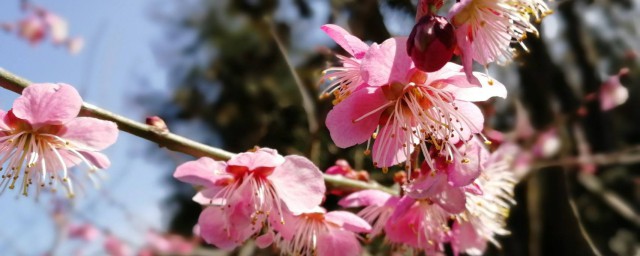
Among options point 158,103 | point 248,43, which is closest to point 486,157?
point 248,43

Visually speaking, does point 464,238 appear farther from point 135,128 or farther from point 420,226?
point 135,128

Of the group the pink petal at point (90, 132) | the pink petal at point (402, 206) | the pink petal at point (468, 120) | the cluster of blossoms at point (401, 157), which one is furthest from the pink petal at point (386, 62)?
the pink petal at point (90, 132)

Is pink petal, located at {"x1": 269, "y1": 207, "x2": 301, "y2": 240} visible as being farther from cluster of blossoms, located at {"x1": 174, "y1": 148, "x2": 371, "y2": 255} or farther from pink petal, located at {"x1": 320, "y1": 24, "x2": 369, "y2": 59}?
pink petal, located at {"x1": 320, "y1": 24, "x2": 369, "y2": 59}

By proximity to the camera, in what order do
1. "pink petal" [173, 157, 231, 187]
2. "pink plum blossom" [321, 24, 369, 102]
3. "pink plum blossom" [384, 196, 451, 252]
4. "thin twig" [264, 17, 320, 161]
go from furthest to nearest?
"thin twig" [264, 17, 320, 161]
"pink plum blossom" [384, 196, 451, 252]
"pink petal" [173, 157, 231, 187]
"pink plum blossom" [321, 24, 369, 102]

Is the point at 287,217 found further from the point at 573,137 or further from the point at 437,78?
the point at 573,137

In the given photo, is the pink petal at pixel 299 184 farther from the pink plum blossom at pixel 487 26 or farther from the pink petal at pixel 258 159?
the pink plum blossom at pixel 487 26

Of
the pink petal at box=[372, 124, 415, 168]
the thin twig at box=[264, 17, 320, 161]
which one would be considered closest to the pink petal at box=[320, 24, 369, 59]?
the pink petal at box=[372, 124, 415, 168]

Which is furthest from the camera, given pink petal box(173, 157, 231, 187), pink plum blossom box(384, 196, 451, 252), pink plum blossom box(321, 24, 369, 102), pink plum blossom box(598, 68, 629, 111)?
pink plum blossom box(598, 68, 629, 111)
